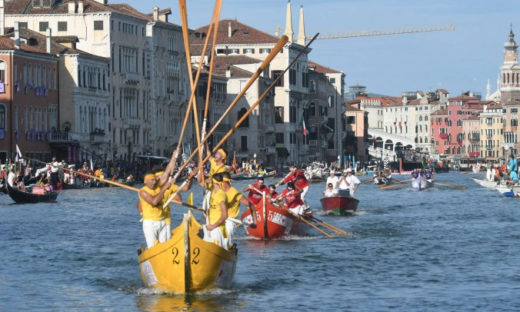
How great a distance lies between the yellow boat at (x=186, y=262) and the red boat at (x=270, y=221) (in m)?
12.5

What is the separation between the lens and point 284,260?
36.8 m

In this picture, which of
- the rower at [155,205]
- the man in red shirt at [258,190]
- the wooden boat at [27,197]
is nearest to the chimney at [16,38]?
the wooden boat at [27,197]

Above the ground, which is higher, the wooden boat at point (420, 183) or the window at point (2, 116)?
the window at point (2, 116)

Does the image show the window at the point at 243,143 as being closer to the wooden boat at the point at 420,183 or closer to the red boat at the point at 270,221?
the wooden boat at the point at 420,183

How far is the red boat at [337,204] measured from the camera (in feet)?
185

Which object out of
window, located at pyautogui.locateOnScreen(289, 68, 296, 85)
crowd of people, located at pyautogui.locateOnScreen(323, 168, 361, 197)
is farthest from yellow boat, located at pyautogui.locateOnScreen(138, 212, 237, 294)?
window, located at pyautogui.locateOnScreen(289, 68, 296, 85)

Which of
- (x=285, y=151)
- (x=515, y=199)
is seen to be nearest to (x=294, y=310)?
(x=515, y=199)

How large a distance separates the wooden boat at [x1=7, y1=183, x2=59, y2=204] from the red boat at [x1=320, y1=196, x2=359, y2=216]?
13.9 m

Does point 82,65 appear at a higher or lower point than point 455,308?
higher

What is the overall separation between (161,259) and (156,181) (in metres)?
1.38

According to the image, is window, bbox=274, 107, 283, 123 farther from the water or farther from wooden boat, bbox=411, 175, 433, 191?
the water

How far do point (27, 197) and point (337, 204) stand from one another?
14.7 metres

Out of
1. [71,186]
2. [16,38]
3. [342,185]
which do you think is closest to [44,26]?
[16,38]

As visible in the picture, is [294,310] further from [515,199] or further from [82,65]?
[82,65]
